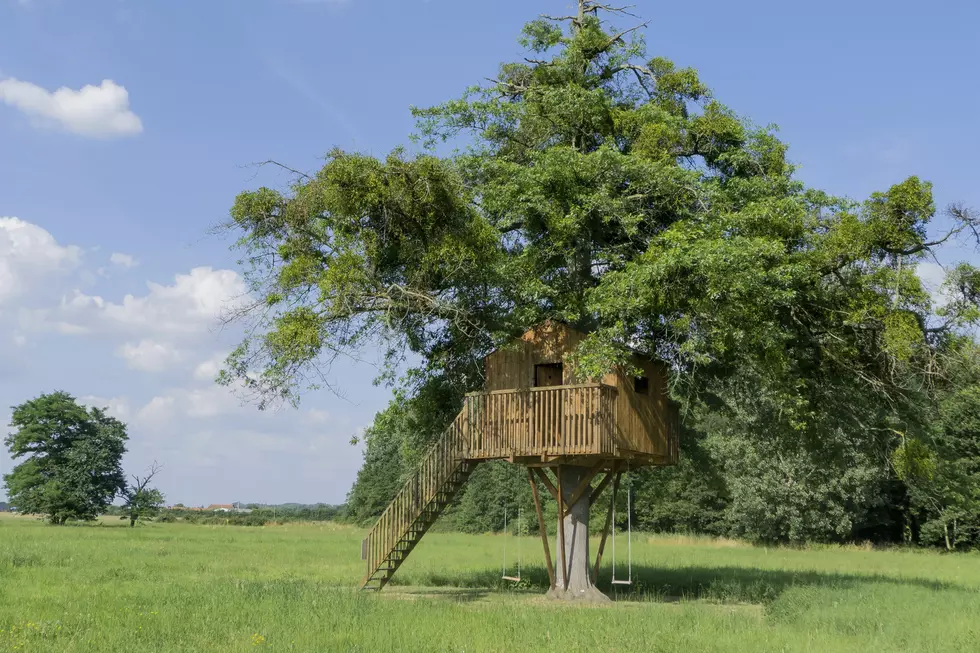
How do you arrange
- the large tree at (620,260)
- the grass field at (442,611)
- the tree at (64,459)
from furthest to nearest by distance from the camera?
the tree at (64,459) → the large tree at (620,260) → the grass field at (442,611)

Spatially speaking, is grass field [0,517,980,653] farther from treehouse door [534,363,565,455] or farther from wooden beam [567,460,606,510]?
treehouse door [534,363,565,455]

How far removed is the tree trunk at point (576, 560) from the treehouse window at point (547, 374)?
2.34m

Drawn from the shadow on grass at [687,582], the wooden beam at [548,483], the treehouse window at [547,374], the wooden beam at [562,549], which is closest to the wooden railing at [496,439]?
the treehouse window at [547,374]

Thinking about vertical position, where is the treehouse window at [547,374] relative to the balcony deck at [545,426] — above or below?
above

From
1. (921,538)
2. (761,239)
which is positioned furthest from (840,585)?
(921,538)

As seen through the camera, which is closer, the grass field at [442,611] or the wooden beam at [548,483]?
the grass field at [442,611]

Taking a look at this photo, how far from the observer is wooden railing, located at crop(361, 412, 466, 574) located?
2253 centimetres

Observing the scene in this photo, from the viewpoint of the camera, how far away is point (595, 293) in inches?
779

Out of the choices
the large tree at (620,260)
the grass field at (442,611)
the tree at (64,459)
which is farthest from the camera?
the tree at (64,459)

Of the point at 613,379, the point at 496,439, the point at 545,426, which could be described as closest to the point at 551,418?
the point at 545,426

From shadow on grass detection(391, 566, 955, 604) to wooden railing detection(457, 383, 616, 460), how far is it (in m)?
5.27

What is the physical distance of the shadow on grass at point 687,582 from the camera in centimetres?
2331

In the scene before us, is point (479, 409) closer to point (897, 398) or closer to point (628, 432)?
point (628, 432)

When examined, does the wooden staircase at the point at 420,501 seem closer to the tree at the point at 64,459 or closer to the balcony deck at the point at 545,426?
the balcony deck at the point at 545,426
